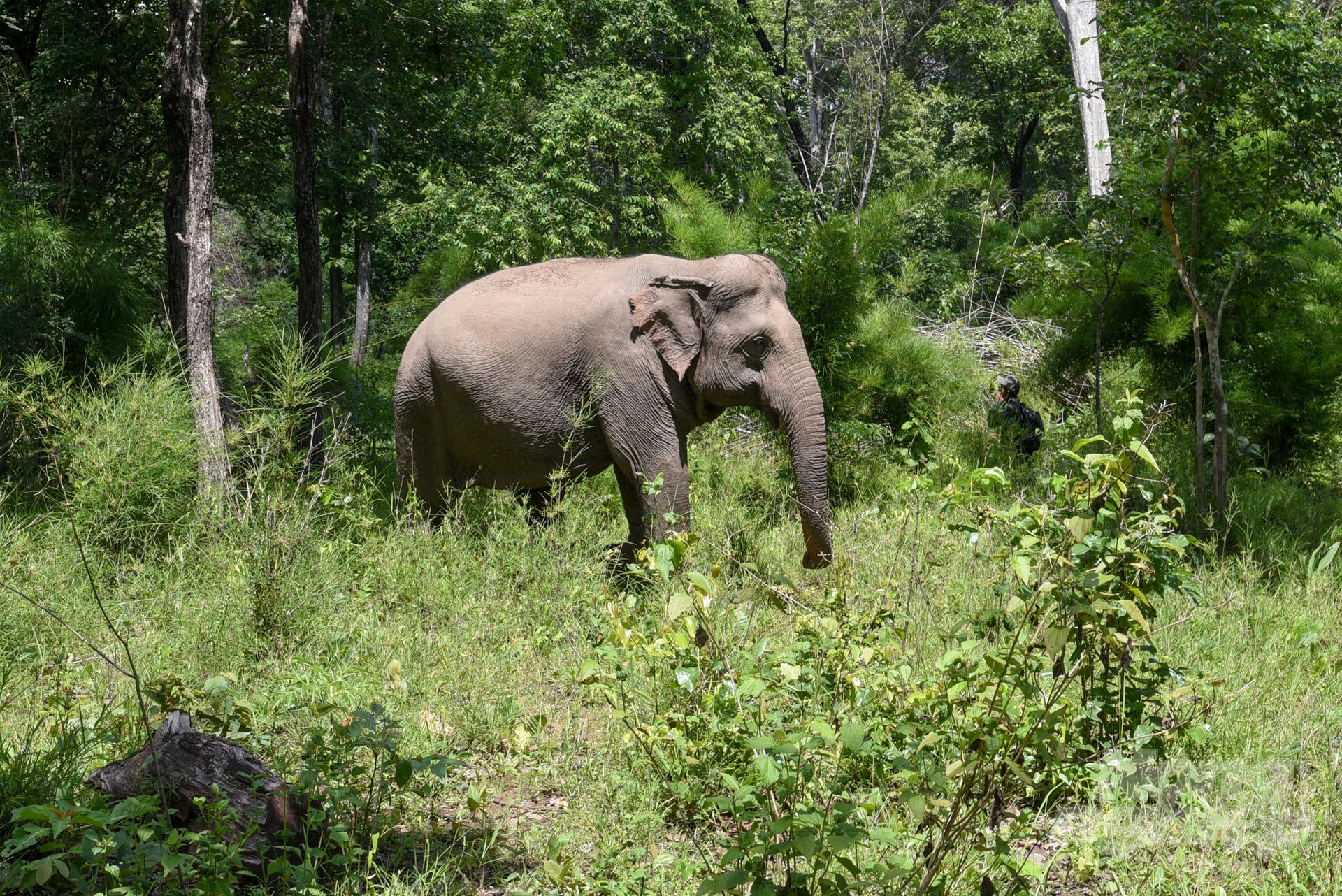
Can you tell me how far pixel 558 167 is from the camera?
1260cm

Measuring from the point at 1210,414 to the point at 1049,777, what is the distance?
4.43 m

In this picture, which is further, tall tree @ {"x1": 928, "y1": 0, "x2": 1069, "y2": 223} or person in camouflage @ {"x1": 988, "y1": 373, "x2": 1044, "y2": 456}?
tall tree @ {"x1": 928, "y1": 0, "x2": 1069, "y2": 223}

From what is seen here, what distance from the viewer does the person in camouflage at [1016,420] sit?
8.27 m

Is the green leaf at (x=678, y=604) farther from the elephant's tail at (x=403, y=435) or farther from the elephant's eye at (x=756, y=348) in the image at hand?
the elephant's tail at (x=403, y=435)

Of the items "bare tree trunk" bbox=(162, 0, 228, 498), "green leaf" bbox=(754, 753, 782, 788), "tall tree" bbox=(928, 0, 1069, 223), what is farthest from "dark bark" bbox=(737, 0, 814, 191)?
"green leaf" bbox=(754, 753, 782, 788)

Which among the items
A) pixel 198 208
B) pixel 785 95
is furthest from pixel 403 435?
pixel 785 95

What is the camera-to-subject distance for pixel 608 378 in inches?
231

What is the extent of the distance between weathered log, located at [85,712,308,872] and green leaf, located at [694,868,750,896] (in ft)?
4.29

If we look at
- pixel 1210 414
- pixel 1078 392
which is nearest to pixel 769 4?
pixel 1078 392

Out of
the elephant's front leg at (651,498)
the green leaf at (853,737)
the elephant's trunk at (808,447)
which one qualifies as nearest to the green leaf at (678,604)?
the green leaf at (853,737)

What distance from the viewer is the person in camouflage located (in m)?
8.27

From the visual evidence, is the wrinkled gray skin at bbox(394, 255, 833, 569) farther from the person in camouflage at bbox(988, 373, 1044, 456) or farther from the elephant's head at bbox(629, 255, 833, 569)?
the person in camouflage at bbox(988, 373, 1044, 456)

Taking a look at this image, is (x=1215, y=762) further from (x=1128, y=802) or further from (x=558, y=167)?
(x=558, y=167)

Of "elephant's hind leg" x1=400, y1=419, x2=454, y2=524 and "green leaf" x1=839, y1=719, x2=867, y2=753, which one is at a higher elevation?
"green leaf" x1=839, y1=719, x2=867, y2=753
